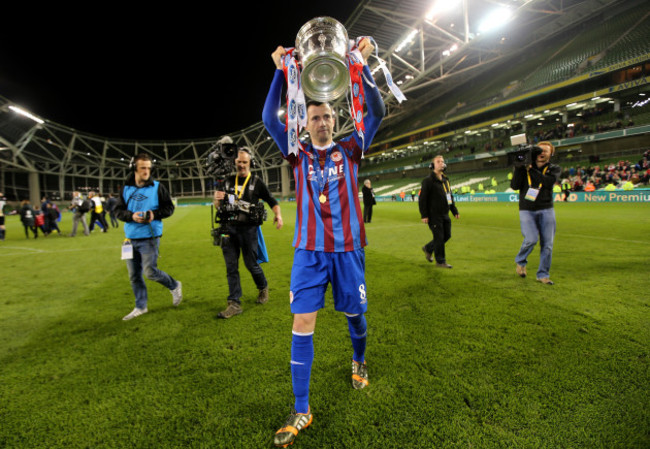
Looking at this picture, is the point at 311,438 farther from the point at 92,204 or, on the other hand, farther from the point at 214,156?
the point at 92,204

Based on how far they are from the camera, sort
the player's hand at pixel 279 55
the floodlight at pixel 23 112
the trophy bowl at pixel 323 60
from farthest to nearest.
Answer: the floodlight at pixel 23 112
the player's hand at pixel 279 55
the trophy bowl at pixel 323 60

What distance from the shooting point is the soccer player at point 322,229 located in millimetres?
1872

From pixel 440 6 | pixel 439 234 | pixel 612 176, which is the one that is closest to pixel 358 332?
pixel 439 234

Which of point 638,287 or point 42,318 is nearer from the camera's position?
point 42,318

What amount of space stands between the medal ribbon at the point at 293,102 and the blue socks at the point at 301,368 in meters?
1.25

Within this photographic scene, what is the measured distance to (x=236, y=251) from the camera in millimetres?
3818

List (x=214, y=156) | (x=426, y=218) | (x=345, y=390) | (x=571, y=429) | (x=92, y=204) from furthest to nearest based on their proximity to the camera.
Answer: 1. (x=92, y=204)
2. (x=426, y=218)
3. (x=214, y=156)
4. (x=345, y=390)
5. (x=571, y=429)

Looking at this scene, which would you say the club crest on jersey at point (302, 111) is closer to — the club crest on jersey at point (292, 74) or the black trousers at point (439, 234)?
the club crest on jersey at point (292, 74)

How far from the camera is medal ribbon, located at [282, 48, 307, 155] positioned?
1808mm

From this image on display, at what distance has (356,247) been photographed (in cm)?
201

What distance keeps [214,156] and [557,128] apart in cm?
3765

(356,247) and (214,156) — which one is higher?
(214,156)

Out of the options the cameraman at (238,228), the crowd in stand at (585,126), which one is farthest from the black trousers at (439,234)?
the crowd in stand at (585,126)

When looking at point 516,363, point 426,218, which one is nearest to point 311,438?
point 516,363
